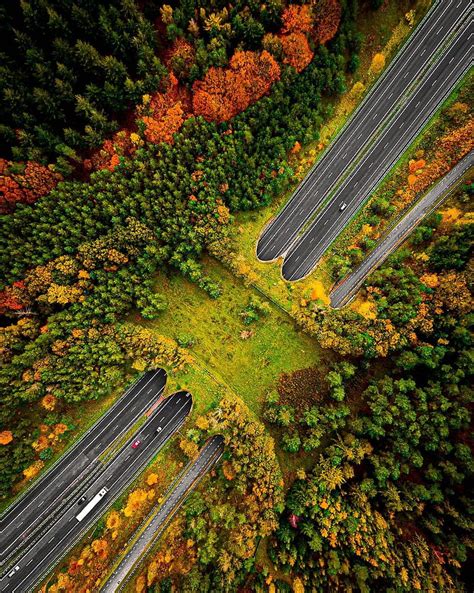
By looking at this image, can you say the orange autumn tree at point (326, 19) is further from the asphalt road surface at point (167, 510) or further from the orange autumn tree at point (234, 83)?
the asphalt road surface at point (167, 510)

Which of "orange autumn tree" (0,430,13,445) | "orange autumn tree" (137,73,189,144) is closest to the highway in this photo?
"orange autumn tree" (137,73,189,144)

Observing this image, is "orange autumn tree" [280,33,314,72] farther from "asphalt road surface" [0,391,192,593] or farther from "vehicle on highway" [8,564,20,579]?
"vehicle on highway" [8,564,20,579]

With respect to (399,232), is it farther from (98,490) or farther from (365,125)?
(98,490)

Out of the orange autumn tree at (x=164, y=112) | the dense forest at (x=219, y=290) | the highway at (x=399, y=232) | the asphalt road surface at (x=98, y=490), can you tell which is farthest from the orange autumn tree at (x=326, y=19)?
the asphalt road surface at (x=98, y=490)

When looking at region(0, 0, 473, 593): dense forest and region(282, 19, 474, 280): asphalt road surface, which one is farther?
region(282, 19, 474, 280): asphalt road surface

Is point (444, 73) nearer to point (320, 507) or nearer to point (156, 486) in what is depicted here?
point (320, 507)

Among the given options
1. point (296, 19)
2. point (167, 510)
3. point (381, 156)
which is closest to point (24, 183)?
point (296, 19)
